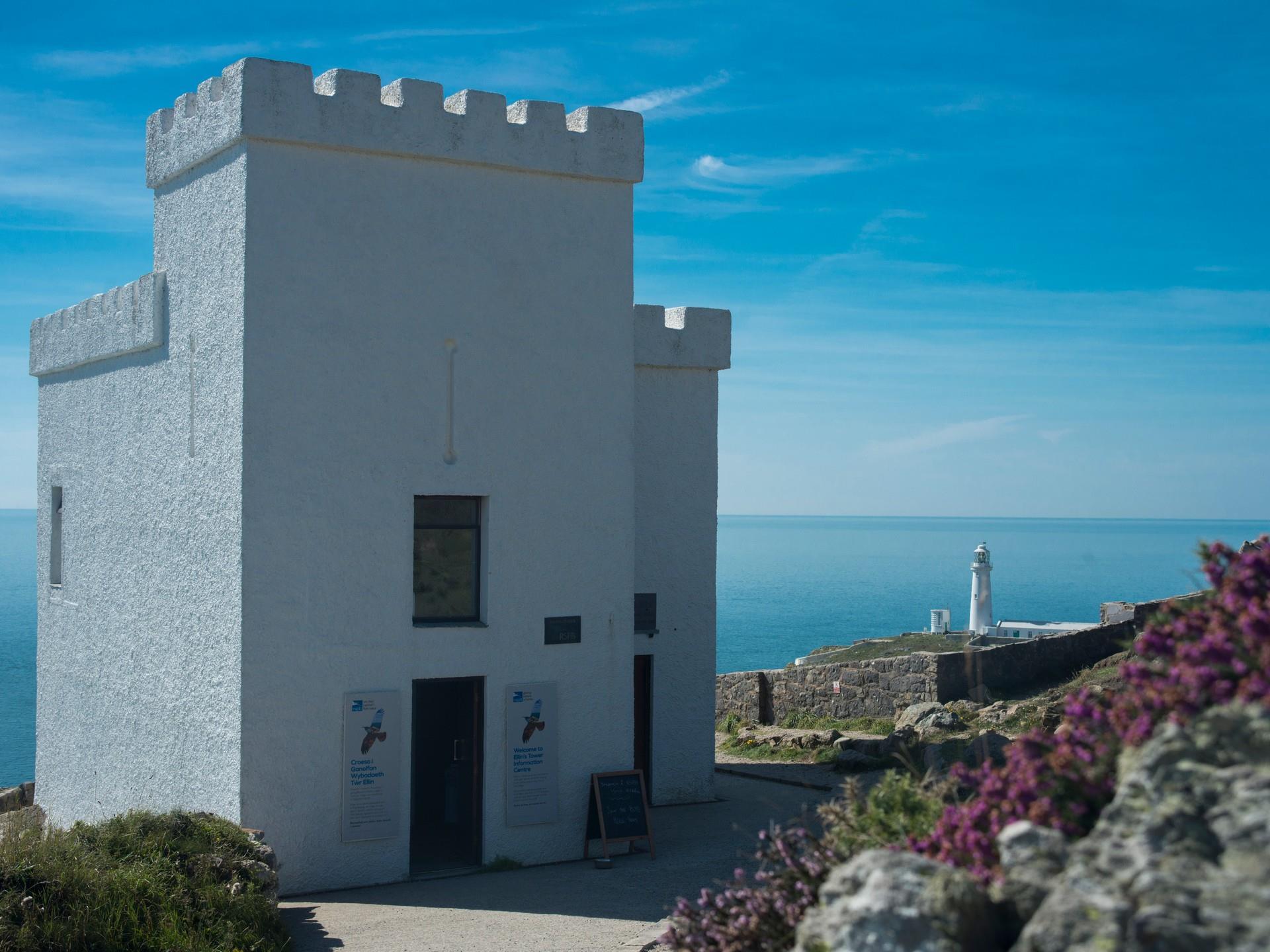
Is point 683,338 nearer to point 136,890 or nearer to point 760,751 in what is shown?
point 760,751

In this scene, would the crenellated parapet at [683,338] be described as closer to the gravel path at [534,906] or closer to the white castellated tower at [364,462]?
the white castellated tower at [364,462]

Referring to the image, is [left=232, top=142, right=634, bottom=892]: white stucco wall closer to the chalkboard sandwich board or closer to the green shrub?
the chalkboard sandwich board

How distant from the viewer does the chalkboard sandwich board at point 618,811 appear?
13.2m

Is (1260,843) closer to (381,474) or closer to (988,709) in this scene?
(381,474)

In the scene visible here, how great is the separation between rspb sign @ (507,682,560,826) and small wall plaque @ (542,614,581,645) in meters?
0.46

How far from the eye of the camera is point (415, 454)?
1266 centimetres

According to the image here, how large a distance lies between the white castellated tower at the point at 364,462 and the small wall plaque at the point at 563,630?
0.03m

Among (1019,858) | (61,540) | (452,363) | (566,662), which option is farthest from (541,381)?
(1019,858)

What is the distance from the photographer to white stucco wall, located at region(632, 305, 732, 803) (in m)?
16.2

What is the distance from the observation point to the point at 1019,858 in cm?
481

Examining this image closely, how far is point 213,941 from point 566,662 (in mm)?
4918

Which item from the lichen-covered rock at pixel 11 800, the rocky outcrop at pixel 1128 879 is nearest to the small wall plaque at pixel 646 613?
the lichen-covered rock at pixel 11 800

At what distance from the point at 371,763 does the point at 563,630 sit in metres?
2.45

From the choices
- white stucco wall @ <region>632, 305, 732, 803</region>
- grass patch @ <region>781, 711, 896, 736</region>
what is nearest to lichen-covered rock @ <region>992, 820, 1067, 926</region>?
white stucco wall @ <region>632, 305, 732, 803</region>
